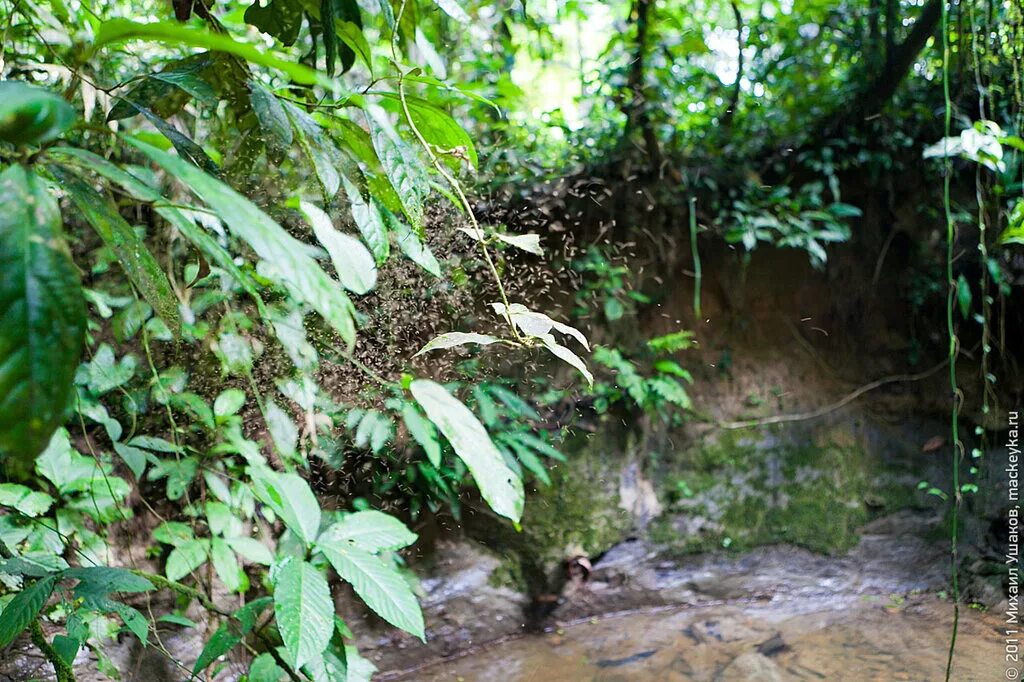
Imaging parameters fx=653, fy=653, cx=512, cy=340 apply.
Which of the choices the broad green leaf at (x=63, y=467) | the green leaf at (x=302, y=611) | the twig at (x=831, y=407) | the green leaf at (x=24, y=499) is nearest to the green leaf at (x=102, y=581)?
the green leaf at (x=302, y=611)

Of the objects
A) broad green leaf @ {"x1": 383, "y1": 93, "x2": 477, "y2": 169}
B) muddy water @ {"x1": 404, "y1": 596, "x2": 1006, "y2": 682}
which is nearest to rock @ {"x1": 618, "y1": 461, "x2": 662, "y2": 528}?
muddy water @ {"x1": 404, "y1": 596, "x2": 1006, "y2": 682}

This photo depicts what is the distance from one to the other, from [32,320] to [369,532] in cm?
100

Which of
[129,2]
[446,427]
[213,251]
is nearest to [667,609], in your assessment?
[446,427]

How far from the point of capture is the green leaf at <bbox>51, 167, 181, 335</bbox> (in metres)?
0.48

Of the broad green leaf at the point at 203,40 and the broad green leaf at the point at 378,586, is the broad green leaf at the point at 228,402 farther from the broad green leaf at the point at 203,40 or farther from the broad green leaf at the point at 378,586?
the broad green leaf at the point at 203,40

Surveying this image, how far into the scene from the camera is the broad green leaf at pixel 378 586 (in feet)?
3.66

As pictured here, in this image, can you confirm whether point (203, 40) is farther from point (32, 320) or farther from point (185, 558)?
point (185, 558)

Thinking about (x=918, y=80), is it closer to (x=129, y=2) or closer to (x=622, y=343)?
(x=622, y=343)

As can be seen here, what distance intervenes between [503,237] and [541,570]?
6.94 ft

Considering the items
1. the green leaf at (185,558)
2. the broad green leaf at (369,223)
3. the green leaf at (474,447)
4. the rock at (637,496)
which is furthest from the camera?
the rock at (637,496)

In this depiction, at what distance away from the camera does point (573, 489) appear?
2.86 metres

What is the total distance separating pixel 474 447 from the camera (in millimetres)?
587

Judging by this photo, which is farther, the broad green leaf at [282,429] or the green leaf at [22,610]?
the broad green leaf at [282,429]

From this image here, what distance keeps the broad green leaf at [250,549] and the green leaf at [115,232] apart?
136cm
